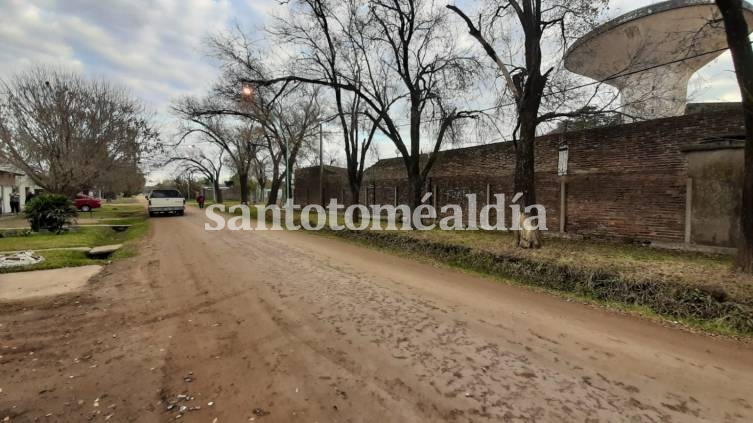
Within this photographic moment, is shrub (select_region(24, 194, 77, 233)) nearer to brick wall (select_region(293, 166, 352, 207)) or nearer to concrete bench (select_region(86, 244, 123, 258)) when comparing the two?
concrete bench (select_region(86, 244, 123, 258))

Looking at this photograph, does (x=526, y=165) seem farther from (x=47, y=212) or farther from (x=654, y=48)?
(x=47, y=212)

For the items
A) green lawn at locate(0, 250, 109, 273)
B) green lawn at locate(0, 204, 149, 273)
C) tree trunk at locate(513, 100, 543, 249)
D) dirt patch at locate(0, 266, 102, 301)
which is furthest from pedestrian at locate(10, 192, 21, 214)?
tree trunk at locate(513, 100, 543, 249)

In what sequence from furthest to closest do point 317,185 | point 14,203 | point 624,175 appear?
point 317,185, point 14,203, point 624,175

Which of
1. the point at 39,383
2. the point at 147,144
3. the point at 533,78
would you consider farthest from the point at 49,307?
the point at 147,144

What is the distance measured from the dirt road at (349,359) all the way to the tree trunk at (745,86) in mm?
2311

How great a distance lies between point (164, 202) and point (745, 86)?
23743 mm

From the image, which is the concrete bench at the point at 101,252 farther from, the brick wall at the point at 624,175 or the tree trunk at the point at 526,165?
the brick wall at the point at 624,175

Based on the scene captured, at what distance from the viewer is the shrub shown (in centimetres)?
1205

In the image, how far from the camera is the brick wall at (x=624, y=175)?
8570 millimetres

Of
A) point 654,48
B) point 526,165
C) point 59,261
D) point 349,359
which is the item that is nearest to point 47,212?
point 59,261

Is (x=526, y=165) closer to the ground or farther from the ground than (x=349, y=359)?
farther from the ground

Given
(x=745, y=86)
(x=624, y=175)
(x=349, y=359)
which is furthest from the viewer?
(x=624, y=175)

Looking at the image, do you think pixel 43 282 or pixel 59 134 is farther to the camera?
pixel 59 134

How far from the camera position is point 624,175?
9.61m
